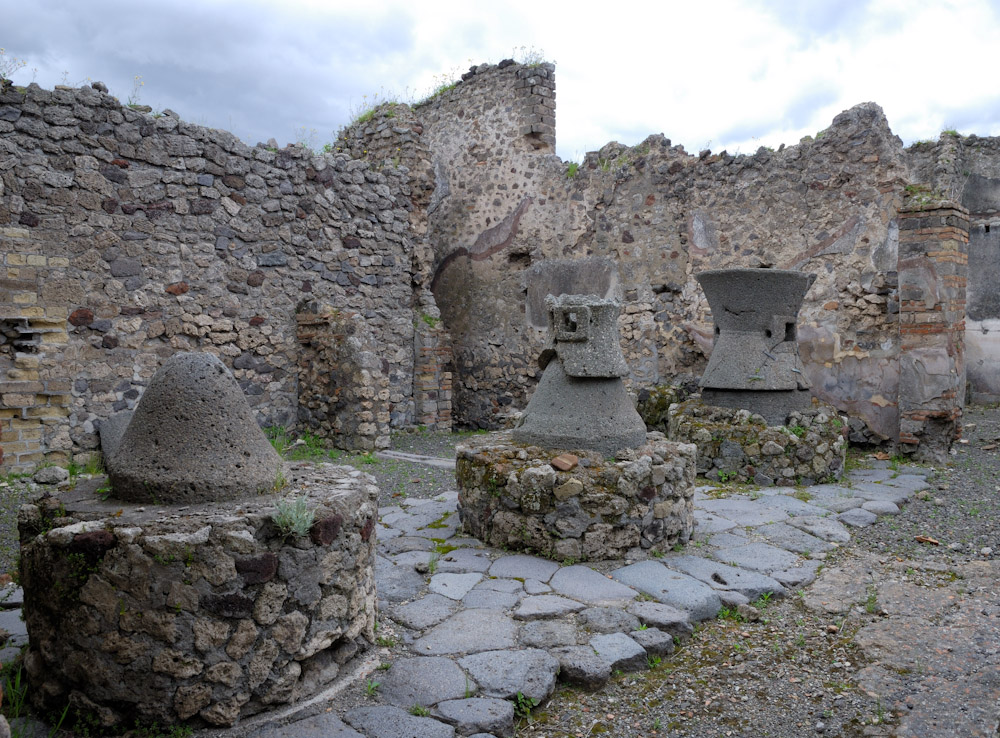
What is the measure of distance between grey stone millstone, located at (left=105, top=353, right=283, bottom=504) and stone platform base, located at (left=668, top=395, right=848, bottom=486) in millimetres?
4426

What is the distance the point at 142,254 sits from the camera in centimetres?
658

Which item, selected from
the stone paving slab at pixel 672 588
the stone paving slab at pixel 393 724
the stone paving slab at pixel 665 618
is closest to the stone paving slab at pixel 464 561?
the stone paving slab at pixel 672 588

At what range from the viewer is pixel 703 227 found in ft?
28.5

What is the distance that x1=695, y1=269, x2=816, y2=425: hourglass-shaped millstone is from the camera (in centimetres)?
658

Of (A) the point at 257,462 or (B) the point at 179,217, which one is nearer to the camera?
(A) the point at 257,462

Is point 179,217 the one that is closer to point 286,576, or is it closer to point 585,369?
point 585,369

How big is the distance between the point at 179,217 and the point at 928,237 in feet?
23.8

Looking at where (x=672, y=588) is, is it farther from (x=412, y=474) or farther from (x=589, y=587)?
(x=412, y=474)

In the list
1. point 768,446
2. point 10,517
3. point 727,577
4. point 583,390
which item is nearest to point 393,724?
point 727,577

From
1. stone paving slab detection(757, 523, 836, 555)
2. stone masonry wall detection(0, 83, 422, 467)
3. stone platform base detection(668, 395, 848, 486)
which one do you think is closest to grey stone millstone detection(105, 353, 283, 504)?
stone paving slab detection(757, 523, 836, 555)

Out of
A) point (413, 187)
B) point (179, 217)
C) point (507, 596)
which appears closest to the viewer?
point (507, 596)

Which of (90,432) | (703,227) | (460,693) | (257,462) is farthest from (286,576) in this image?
(703,227)

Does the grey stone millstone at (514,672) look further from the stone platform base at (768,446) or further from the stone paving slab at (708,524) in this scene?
the stone platform base at (768,446)

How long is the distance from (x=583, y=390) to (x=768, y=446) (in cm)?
243
